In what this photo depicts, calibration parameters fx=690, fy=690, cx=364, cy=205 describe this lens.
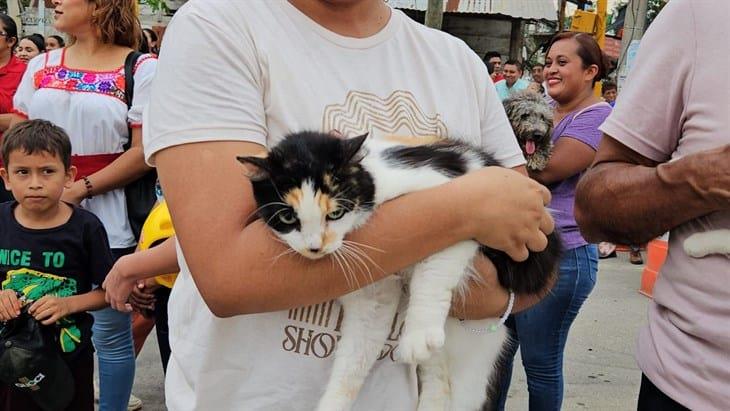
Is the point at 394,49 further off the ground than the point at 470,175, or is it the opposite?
the point at 394,49

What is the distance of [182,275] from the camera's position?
1.55m

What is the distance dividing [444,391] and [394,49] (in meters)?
0.79

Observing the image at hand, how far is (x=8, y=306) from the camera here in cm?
284

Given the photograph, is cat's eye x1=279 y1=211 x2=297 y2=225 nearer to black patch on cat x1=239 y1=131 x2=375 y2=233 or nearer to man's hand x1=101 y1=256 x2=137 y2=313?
black patch on cat x1=239 y1=131 x2=375 y2=233

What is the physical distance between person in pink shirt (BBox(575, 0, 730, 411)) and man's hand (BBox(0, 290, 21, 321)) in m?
2.32

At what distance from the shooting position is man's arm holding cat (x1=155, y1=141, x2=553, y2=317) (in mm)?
1250

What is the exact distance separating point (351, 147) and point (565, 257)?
247cm

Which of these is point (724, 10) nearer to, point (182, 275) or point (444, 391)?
point (444, 391)

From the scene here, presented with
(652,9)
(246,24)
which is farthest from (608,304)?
(652,9)

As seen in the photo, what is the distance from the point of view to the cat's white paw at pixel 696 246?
1635mm

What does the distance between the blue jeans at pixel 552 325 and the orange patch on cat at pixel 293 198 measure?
242 centimetres

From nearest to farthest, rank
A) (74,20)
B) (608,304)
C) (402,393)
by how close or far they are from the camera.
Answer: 1. (402,393)
2. (74,20)
3. (608,304)

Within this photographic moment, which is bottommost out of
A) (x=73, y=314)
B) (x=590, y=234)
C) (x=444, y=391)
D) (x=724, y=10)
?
(x=73, y=314)

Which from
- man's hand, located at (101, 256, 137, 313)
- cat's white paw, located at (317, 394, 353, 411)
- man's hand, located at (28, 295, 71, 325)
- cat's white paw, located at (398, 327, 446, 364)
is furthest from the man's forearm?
man's hand, located at (28, 295, 71, 325)
